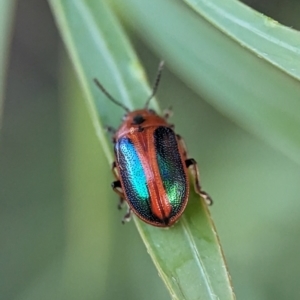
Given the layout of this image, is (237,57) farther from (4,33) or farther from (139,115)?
(4,33)

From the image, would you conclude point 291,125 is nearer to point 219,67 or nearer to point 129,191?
point 219,67

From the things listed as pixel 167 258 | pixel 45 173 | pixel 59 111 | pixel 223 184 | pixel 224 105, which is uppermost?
pixel 59 111

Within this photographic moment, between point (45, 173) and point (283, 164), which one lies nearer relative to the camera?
point (283, 164)

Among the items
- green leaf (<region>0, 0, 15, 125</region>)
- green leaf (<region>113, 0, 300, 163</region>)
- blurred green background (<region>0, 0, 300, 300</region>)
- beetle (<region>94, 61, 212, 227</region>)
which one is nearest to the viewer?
green leaf (<region>113, 0, 300, 163</region>)

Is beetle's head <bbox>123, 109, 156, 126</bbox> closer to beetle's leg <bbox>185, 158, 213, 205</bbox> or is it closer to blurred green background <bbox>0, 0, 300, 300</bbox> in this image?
beetle's leg <bbox>185, 158, 213, 205</bbox>

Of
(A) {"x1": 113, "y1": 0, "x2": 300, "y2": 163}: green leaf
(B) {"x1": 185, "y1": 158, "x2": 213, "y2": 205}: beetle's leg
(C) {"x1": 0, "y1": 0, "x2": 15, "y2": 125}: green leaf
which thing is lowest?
(B) {"x1": 185, "y1": 158, "x2": 213, "y2": 205}: beetle's leg

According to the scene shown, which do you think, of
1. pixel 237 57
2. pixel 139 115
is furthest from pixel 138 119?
pixel 237 57

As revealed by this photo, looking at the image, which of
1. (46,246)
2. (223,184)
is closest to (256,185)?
(223,184)

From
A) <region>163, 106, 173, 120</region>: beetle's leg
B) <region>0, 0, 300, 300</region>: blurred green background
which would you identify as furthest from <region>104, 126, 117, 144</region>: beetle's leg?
<region>0, 0, 300, 300</region>: blurred green background
